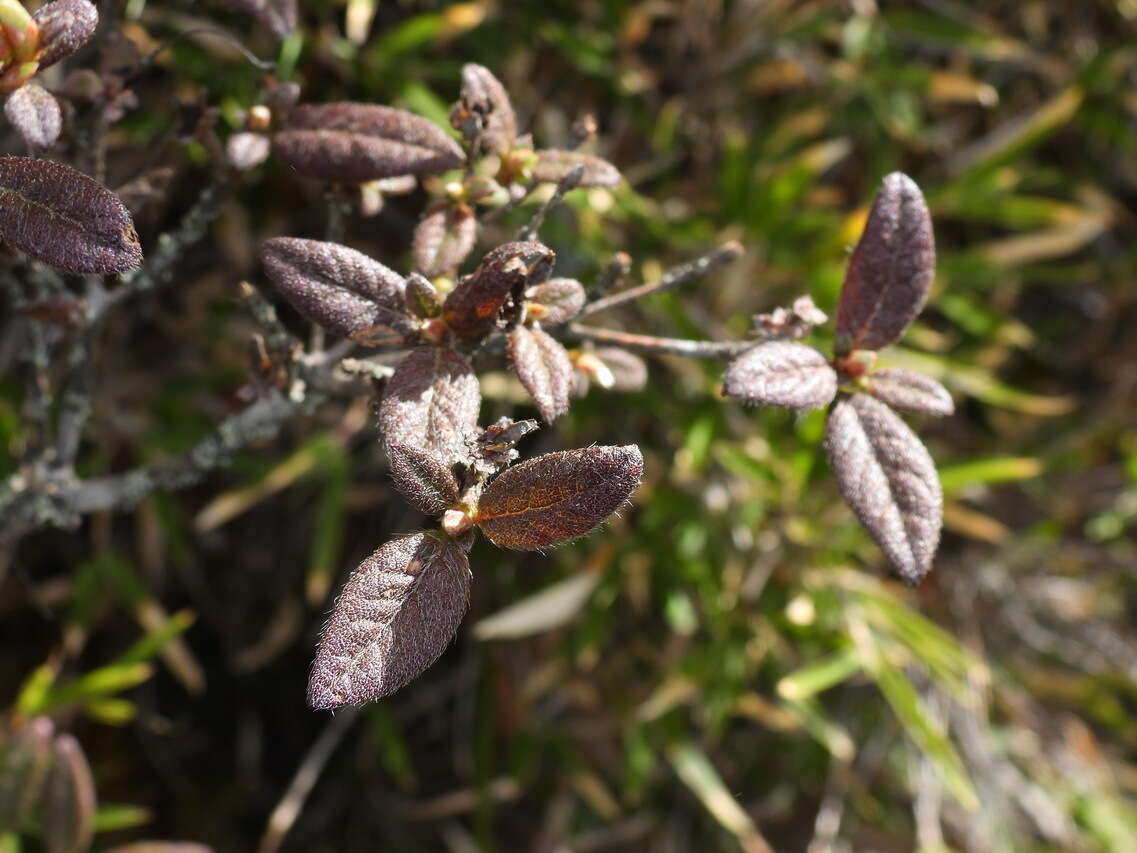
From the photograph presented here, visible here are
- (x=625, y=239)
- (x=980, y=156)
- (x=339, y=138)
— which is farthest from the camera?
(x=980, y=156)

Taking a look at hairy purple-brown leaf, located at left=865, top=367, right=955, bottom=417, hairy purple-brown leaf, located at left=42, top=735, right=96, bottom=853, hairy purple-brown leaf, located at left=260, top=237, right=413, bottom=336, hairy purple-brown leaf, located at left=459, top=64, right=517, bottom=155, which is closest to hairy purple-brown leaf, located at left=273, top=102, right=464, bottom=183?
hairy purple-brown leaf, located at left=459, top=64, right=517, bottom=155

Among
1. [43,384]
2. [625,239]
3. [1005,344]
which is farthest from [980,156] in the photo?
[43,384]

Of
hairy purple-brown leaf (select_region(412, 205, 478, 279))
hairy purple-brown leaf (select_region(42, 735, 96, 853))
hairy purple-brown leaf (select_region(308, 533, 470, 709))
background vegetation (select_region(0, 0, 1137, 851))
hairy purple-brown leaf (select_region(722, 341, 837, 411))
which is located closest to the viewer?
hairy purple-brown leaf (select_region(308, 533, 470, 709))

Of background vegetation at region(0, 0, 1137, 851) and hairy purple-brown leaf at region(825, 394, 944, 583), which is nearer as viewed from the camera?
hairy purple-brown leaf at region(825, 394, 944, 583)

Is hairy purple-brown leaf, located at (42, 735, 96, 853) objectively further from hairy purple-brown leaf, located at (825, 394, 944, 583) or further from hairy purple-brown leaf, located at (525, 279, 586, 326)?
hairy purple-brown leaf, located at (825, 394, 944, 583)

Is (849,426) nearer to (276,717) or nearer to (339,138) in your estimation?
(339,138)

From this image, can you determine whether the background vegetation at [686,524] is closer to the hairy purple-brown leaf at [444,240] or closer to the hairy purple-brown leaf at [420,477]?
the hairy purple-brown leaf at [444,240]

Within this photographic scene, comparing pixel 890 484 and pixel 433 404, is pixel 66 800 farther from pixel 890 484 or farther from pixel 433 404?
pixel 890 484

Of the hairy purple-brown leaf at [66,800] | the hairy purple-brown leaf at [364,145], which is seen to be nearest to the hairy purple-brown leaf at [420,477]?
the hairy purple-brown leaf at [364,145]
